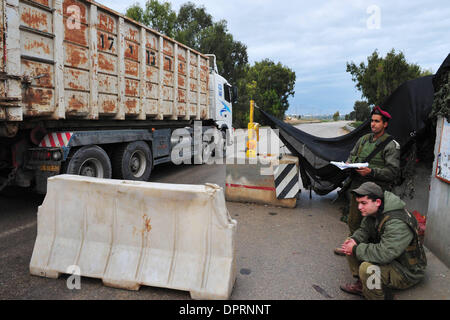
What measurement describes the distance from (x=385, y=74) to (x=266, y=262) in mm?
20701

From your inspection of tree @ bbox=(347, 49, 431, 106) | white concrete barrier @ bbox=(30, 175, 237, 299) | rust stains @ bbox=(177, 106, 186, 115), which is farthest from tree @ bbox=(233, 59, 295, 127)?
white concrete barrier @ bbox=(30, 175, 237, 299)

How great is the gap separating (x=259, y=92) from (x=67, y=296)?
3987 cm

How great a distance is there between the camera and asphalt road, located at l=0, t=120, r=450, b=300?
292 cm

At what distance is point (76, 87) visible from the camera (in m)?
5.24

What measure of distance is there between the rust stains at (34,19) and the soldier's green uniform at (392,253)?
4.84m

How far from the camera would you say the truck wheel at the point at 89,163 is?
17.3 feet

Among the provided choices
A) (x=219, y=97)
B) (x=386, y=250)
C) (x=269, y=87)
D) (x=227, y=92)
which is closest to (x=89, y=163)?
(x=386, y=250)

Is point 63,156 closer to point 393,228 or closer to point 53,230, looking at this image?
point 53,230

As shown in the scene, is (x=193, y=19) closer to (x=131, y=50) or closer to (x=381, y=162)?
(x=131, y=50)

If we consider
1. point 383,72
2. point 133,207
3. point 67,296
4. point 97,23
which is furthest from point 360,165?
point 383,72

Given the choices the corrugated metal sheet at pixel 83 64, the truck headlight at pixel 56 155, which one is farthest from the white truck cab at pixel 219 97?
the truck headlight at pixel 56 155

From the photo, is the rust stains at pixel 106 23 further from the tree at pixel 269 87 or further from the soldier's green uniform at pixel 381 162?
the tree at pixel 269 87

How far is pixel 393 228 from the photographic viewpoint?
270 cm

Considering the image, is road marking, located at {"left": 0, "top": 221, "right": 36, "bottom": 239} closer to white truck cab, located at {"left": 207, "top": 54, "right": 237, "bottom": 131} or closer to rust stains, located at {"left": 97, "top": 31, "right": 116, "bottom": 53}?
rust stains, located at {"left": 97, "top": 31, "right": 116, "bottom": 53}
